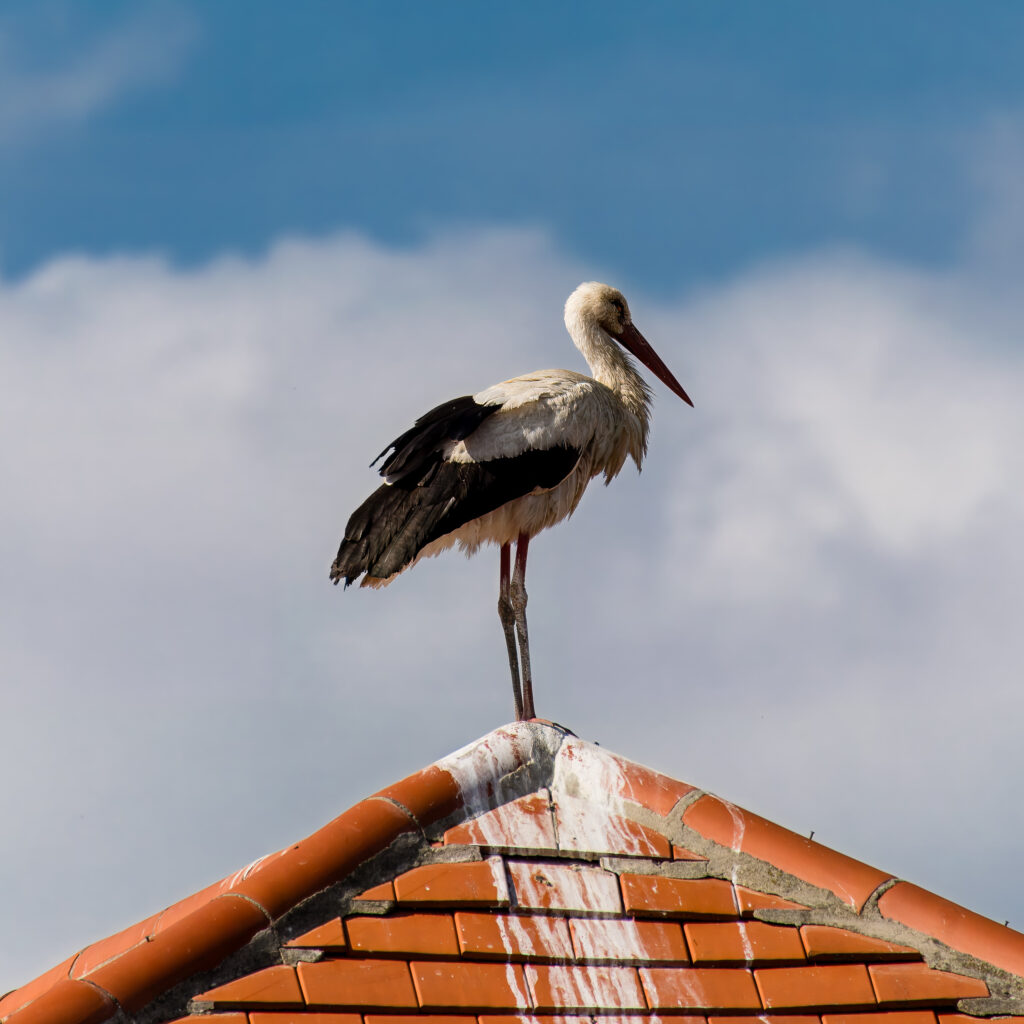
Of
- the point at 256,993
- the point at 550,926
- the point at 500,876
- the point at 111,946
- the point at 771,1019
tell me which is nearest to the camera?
the point at 256,993

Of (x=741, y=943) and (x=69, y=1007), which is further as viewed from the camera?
(x=741, y=943)

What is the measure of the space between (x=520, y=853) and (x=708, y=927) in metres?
0.61

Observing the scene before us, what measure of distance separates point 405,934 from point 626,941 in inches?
25.7

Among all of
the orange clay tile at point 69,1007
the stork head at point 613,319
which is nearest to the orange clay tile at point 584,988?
the orange clay tile at point 69,1007

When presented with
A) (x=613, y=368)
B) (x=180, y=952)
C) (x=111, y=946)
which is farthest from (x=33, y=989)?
(x=613, y=368)

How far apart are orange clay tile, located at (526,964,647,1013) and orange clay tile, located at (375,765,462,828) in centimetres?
58

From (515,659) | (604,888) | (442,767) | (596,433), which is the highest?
(596,433)

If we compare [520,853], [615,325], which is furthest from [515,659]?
[520,853]

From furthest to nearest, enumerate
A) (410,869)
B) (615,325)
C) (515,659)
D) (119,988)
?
(615,325)
(515,659)
(410,869)
(119,988)

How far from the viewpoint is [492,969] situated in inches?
171

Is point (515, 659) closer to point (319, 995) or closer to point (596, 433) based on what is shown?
point (596, 433)

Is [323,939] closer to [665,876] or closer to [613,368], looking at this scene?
[665,876]

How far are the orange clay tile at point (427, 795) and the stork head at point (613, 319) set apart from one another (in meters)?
4.86

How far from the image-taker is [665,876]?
472cm
